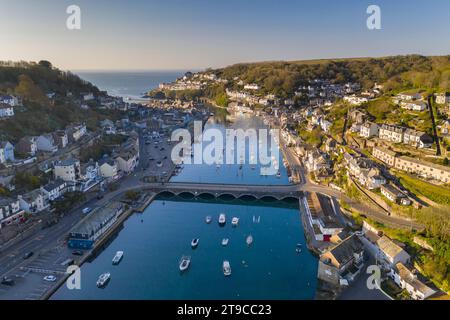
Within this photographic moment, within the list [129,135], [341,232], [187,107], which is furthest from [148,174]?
[187,107]

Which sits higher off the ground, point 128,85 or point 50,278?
point 128,85

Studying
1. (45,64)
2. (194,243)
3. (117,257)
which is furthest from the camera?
(45,64)

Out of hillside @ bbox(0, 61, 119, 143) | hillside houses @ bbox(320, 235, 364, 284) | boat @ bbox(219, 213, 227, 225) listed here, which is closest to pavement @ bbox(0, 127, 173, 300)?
boat @ bbox(219, 213, 227, 225)

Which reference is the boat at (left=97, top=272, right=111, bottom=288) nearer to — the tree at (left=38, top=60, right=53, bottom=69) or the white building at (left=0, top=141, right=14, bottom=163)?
the white building at (left=0, top=141, right=14, bottom=163)

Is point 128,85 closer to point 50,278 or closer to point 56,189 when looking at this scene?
point 56,189

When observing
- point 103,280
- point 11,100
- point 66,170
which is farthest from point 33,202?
point 11,100
